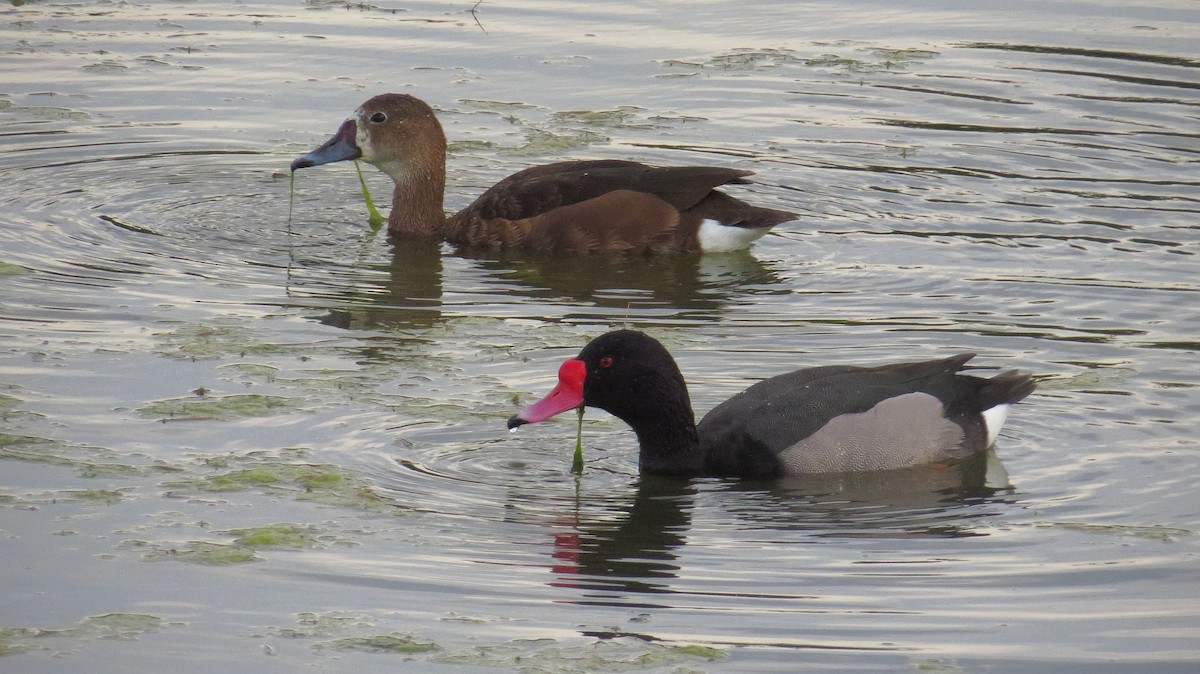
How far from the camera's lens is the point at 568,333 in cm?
1058

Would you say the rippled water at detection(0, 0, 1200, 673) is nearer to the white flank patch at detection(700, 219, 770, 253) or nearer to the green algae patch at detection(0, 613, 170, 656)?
the green algae patch at detection(0, 613, 170, 656)

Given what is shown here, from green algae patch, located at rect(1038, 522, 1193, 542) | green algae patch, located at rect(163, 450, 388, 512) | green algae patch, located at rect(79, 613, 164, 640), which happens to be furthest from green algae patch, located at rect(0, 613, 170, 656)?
green algae patch, located at rect(1038, 522, 1193, 542)

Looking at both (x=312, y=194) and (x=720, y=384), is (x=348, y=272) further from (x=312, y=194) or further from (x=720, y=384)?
(x=720, y=384)

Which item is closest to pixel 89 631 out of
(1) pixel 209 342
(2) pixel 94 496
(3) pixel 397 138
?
(2) pixel 94 496

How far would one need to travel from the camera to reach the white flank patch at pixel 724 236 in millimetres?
12781

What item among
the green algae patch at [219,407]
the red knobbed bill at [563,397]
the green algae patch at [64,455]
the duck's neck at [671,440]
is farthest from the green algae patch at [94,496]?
the duck's neck at [671,440]

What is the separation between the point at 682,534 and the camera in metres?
7.84

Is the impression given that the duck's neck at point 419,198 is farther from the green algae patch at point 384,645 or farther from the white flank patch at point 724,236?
the green algae patch at point 384,645

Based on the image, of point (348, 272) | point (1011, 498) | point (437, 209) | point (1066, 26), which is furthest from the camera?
point (1066, 26)

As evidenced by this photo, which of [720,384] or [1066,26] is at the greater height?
[1066,26]

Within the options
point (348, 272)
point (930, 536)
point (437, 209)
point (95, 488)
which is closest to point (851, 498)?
point (930, 536)

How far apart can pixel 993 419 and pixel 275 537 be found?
143 inches

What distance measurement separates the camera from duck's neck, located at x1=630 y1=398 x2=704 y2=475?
8.60 meters

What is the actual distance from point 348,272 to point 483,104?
390cm
